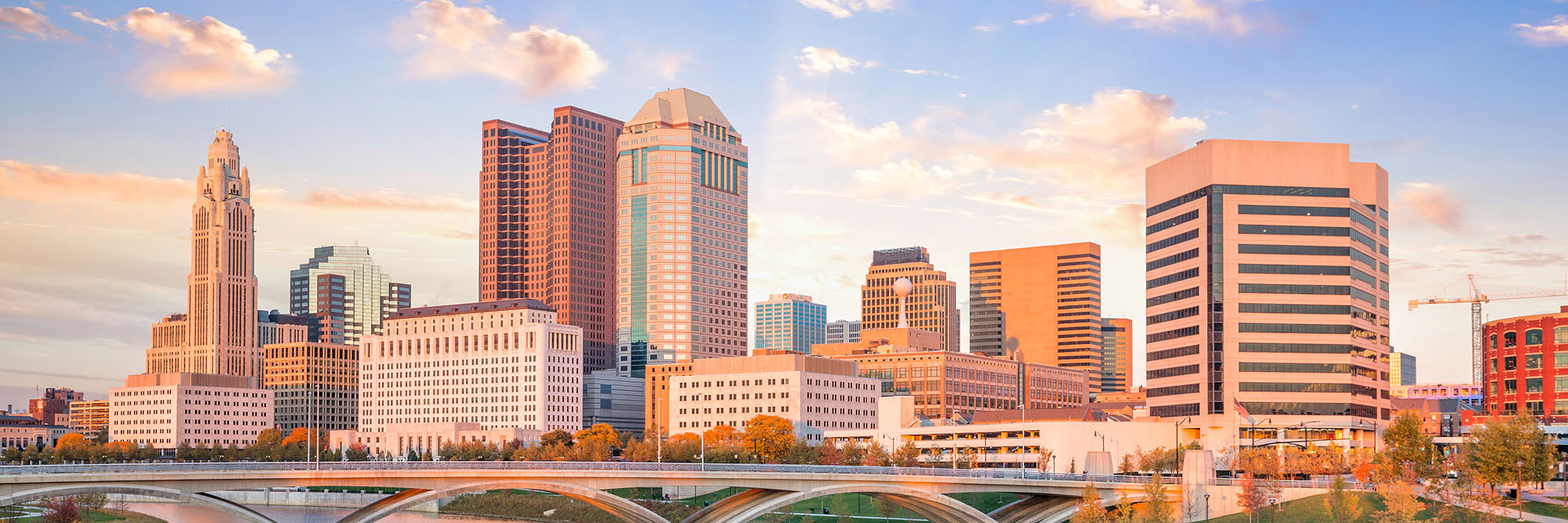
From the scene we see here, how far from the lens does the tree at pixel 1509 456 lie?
4884 inches

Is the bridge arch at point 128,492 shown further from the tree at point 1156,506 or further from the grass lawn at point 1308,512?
the grass lawn at point 1308,512

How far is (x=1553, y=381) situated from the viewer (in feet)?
609

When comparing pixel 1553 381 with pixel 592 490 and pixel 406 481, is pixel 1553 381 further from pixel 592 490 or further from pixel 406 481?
pixel 406 481

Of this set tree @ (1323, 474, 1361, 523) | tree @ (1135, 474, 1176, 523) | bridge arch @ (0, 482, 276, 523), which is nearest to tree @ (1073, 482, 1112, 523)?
tree @ (1135, 474, 1176, 523)

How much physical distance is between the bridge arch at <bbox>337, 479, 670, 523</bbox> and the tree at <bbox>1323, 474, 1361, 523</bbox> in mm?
54216

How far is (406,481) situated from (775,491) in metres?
32.4

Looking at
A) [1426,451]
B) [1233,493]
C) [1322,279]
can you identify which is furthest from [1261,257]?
[1233,493]

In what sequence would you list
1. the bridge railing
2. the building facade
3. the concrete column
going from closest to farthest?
1. the bridge railing
2. the concrete column
3. the building facade

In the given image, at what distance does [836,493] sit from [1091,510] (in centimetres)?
2211

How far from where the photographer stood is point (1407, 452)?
13800 centimetres

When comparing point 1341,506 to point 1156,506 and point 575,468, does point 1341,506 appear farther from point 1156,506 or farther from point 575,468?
point 575,468

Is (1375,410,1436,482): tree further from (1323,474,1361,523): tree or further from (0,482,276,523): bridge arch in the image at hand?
(0,482,276,523): bridge arch

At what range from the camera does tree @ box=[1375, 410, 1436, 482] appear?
132 meters

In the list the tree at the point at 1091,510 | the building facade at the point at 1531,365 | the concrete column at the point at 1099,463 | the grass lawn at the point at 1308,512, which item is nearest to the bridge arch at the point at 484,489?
the tree at the point at 1091,510
